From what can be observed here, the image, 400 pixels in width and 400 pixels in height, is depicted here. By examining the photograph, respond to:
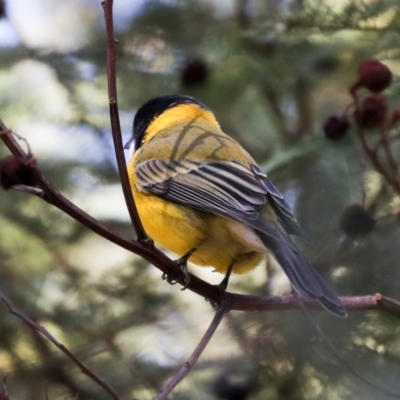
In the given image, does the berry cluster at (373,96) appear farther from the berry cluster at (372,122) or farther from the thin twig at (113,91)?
the thin twig at (113,91)

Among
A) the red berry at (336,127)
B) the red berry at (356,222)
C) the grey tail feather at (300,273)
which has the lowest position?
the grey tail feather at (300,273)

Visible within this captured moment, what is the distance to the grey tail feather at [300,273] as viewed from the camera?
155 cm

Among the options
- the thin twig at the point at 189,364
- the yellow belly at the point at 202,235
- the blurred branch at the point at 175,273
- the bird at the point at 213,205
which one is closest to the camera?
the blurred branch at the point at 175,273

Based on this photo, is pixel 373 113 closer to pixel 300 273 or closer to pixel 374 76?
pixel 374 76

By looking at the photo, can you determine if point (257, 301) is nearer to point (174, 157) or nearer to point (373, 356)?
point (373, 356)

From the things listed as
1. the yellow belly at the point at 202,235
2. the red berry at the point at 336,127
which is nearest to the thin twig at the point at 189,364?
the yellow belly at the point at 202,235

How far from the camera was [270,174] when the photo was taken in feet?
7.03

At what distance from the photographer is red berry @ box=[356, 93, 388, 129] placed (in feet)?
5.86

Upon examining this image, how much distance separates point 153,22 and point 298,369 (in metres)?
1.31

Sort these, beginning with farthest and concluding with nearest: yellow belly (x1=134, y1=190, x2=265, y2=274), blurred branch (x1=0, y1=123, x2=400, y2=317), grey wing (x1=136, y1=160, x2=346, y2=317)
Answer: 1. yellow belly (x1=134, y1=190, x2=265, y2=274)
2. grey wing (x1=136, y1=160, x2=346, y2=317)
3. blurred branch (x1=0, y1=123, x2=400, y2=317)

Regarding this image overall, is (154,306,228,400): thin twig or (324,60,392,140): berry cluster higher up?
(324,60,392,140): berry cluster

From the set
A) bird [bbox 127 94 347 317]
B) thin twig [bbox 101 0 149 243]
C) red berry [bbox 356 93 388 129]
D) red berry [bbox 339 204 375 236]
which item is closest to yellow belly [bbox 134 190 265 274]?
bird [bbox 127 94 347 317]

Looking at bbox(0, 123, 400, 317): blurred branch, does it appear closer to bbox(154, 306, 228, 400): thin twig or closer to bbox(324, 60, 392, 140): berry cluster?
bbox(154, 306, 228, 400): thin twig

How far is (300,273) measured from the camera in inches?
67.1
